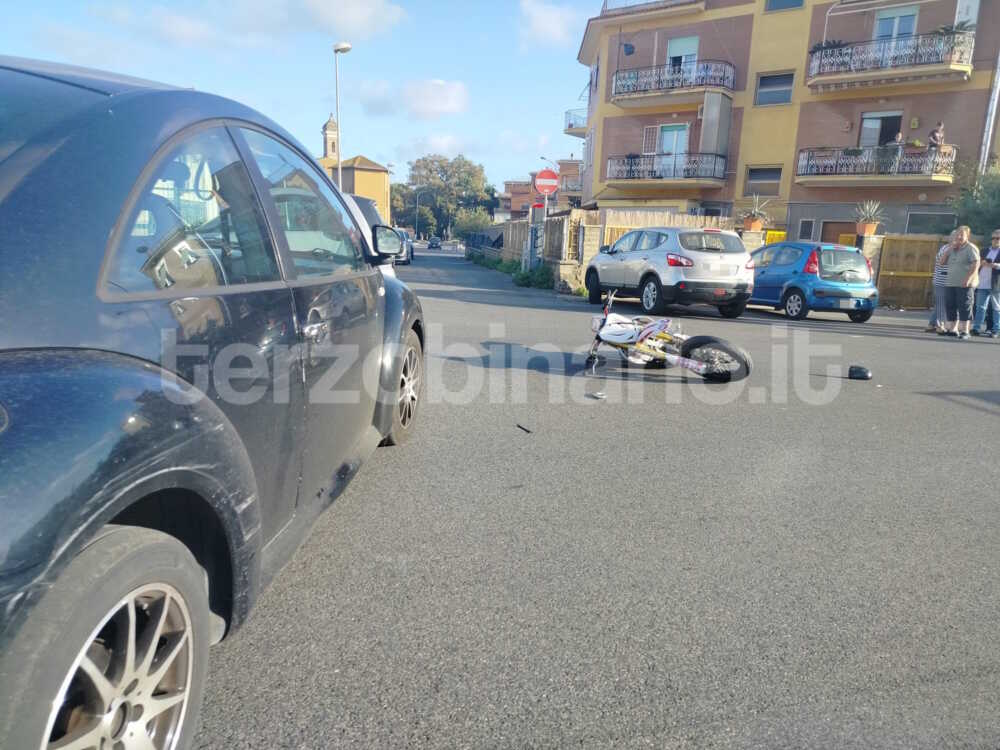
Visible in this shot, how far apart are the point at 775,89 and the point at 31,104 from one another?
103ft

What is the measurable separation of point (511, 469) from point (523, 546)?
43.3 inches

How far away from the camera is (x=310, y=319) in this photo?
255 cm

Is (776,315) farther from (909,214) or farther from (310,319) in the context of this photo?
(909,214)

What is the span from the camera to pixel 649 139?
31344mm

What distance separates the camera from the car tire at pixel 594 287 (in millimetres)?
14852

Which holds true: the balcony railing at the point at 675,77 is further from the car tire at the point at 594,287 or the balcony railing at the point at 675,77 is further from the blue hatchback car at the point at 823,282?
the car tire at the point at 594,287

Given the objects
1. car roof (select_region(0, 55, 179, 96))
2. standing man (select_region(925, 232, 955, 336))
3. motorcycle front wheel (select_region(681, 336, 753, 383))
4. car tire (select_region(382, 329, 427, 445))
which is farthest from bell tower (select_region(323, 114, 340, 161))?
car roof (select_region(0, 55, 179, 96))

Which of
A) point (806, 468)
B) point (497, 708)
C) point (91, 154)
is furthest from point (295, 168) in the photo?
point (806, 468)

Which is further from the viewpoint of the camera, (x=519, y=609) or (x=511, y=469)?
(x=511, y=469)

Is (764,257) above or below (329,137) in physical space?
below

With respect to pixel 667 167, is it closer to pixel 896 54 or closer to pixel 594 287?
pixel 896 54

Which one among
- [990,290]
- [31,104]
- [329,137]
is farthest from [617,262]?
[329,137]

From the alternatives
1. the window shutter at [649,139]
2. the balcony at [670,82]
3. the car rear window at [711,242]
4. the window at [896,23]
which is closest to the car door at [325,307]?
the car rear window at [711,242]

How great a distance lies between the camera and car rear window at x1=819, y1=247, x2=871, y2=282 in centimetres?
1334
